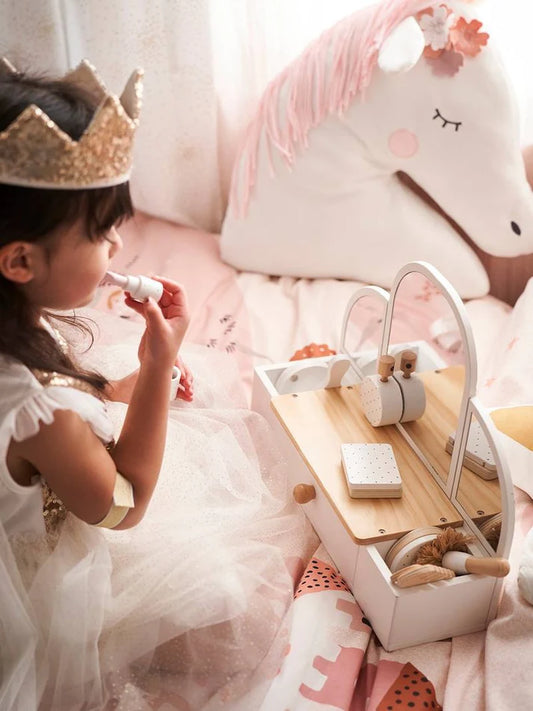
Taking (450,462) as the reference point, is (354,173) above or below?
above

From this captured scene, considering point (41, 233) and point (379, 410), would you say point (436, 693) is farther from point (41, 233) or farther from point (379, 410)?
point (41, 233)

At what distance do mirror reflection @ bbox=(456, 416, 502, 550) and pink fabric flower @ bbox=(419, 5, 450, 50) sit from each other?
28.6 inches

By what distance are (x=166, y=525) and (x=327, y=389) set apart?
38 cm

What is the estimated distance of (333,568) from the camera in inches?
41.9

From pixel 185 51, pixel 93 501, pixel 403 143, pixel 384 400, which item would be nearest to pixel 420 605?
pixel 384 400

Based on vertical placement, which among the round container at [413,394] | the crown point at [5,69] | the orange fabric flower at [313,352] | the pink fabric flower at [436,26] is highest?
the pink fabric flower at [436,26]

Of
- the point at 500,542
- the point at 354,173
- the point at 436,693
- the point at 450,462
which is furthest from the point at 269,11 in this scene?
the point at 436,693

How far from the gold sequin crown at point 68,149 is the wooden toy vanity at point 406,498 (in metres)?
0.42

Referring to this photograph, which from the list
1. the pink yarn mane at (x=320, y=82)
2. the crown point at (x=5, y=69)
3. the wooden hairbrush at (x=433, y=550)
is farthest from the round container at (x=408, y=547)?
the pink yarn mane at (x=320, y=82)

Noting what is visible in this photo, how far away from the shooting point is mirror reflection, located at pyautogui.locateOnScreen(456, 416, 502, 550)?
37.6 inches

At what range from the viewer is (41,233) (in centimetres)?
73

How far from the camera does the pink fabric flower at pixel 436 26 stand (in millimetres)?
1342

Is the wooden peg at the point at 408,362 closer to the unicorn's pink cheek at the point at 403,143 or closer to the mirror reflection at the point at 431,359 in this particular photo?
the mirror reflection at the point at 431,359

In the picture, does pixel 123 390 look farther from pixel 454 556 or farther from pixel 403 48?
pixel 403 48
